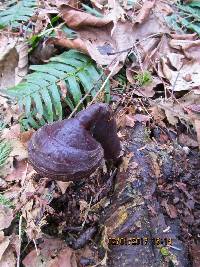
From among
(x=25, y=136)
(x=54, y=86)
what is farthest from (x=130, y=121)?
(x=25, y=136)

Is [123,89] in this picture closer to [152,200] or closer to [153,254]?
[152,200]

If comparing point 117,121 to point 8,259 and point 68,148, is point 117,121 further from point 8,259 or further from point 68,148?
point 8,259

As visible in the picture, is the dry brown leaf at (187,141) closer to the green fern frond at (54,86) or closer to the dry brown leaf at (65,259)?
the green fern frond at (54,86)

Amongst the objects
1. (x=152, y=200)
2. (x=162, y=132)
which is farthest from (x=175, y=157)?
(x=152, y=200)

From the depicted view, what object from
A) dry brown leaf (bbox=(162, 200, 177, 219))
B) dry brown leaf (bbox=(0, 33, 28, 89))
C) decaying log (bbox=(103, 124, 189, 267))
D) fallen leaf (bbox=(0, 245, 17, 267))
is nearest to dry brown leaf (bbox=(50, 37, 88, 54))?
dry brown leaf (bbox=(0, 33, 28, 89))

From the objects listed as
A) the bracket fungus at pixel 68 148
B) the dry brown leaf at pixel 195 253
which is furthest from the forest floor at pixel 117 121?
the bracket fungus at pixel 68 148
